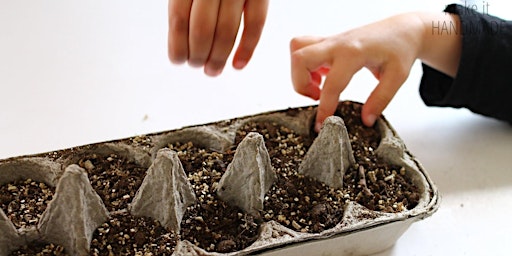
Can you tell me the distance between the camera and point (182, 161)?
81cm

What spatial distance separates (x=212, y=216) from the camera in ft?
2.45

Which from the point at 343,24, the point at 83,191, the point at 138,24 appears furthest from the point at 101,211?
the point at 343,24

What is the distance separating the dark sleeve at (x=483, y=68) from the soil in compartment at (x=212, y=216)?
1.23ft


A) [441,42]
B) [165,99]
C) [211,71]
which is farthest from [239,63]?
[441,42]

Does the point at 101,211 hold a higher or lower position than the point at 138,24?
lower

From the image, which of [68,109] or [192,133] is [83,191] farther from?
[68,109]

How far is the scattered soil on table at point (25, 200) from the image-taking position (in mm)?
720

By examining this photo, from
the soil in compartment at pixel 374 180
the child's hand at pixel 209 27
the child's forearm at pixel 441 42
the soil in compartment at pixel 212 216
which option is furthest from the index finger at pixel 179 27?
the child's forearm at pixel 441 42

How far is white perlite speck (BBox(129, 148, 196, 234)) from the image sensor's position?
0.71m

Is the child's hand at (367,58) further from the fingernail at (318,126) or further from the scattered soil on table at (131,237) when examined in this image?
the scattered soil on table at (131,237)

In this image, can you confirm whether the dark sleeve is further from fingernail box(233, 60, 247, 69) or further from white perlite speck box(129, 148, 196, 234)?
white perlite speck box(129, 148, 196, 234)

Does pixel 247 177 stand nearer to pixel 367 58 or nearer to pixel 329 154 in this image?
pixel 329 154

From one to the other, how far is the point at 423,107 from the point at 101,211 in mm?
558

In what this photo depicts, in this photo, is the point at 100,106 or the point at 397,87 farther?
the point at 100,106
